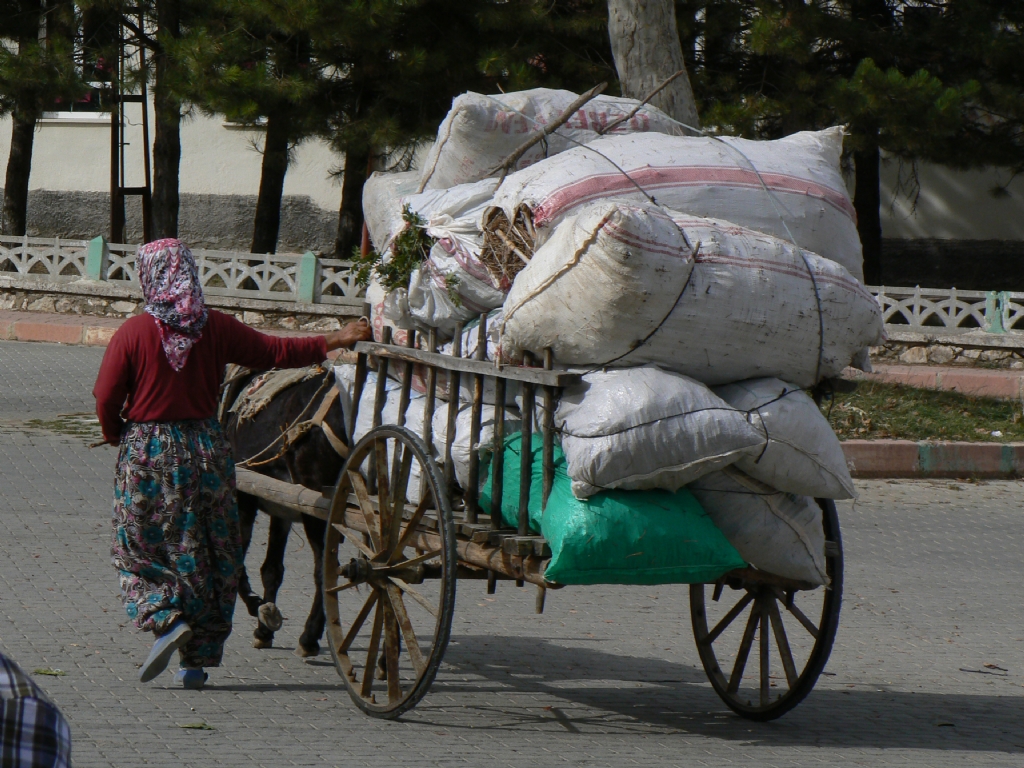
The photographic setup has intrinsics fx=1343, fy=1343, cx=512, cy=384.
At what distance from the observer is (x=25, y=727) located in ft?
5.00

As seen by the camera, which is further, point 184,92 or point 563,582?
point 184,92

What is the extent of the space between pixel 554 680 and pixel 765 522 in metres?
1.54

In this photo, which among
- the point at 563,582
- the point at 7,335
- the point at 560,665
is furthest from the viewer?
the point at 7,335

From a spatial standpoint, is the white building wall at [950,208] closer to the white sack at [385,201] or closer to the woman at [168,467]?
the white sack at [385,201]

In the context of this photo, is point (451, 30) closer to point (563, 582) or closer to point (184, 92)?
point (184, 92)

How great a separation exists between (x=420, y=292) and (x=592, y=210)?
3.11 ft

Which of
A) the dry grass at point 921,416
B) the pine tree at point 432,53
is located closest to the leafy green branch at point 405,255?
the dry grass at point 921,416

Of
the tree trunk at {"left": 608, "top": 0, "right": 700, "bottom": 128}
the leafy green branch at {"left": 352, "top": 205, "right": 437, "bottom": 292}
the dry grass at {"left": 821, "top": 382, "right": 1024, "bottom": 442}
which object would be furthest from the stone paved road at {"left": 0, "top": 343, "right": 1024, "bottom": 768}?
the tree trunk at {"left": 608, "top": 0, "right": 700, "bottom": 128}

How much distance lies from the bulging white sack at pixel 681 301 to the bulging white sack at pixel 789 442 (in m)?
0.09

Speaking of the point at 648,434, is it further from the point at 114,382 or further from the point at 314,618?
the point at 314,618

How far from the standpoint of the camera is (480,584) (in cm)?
716

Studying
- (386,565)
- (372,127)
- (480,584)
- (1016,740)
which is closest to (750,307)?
(386,565)

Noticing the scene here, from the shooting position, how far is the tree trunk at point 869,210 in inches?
677

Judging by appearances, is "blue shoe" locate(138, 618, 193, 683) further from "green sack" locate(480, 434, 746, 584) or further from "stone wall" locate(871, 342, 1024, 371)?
"stone wall" locate(871, 342, 1024, 371)
